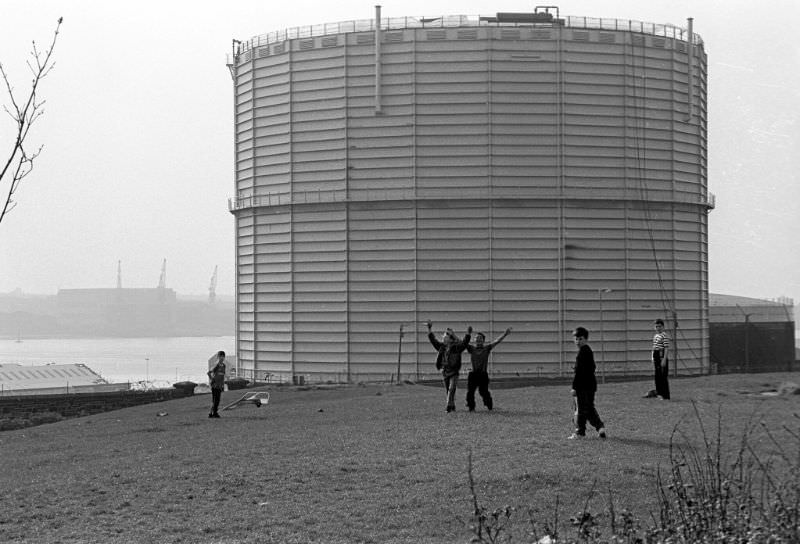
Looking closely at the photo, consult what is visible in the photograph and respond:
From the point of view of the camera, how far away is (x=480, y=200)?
1710 inches

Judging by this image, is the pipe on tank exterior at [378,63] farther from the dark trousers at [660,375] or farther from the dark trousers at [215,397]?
the dark trousers at [660,375]

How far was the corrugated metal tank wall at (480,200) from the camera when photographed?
43531mm

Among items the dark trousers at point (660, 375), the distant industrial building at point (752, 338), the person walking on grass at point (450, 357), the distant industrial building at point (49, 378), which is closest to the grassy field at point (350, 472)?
the dark trousers at point (660, 375)

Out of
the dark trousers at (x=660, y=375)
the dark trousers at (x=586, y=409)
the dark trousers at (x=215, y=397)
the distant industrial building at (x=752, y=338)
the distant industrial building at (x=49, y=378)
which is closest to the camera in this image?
the dark trousers at (x=586, y=409)

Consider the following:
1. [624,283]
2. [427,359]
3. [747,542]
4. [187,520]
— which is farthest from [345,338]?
[747,542]

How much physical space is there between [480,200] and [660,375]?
2264cm

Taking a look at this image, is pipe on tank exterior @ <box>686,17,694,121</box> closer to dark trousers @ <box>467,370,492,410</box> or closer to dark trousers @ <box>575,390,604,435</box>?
dark trousers @ <box>467,370,492,410</box>

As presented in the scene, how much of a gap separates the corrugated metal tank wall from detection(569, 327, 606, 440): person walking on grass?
89.9 feet

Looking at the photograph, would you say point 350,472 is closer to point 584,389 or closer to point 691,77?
point 584,389

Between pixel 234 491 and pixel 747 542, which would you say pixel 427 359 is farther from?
pixel 747 542

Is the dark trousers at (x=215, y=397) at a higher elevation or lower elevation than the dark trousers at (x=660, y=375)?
lower

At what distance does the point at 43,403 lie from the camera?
39.4 meters

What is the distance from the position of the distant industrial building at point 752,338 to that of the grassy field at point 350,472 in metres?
33.6

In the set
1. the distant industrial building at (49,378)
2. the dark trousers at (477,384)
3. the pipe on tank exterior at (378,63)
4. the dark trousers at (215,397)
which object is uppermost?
the pipe on tank exterior at (378,63)
